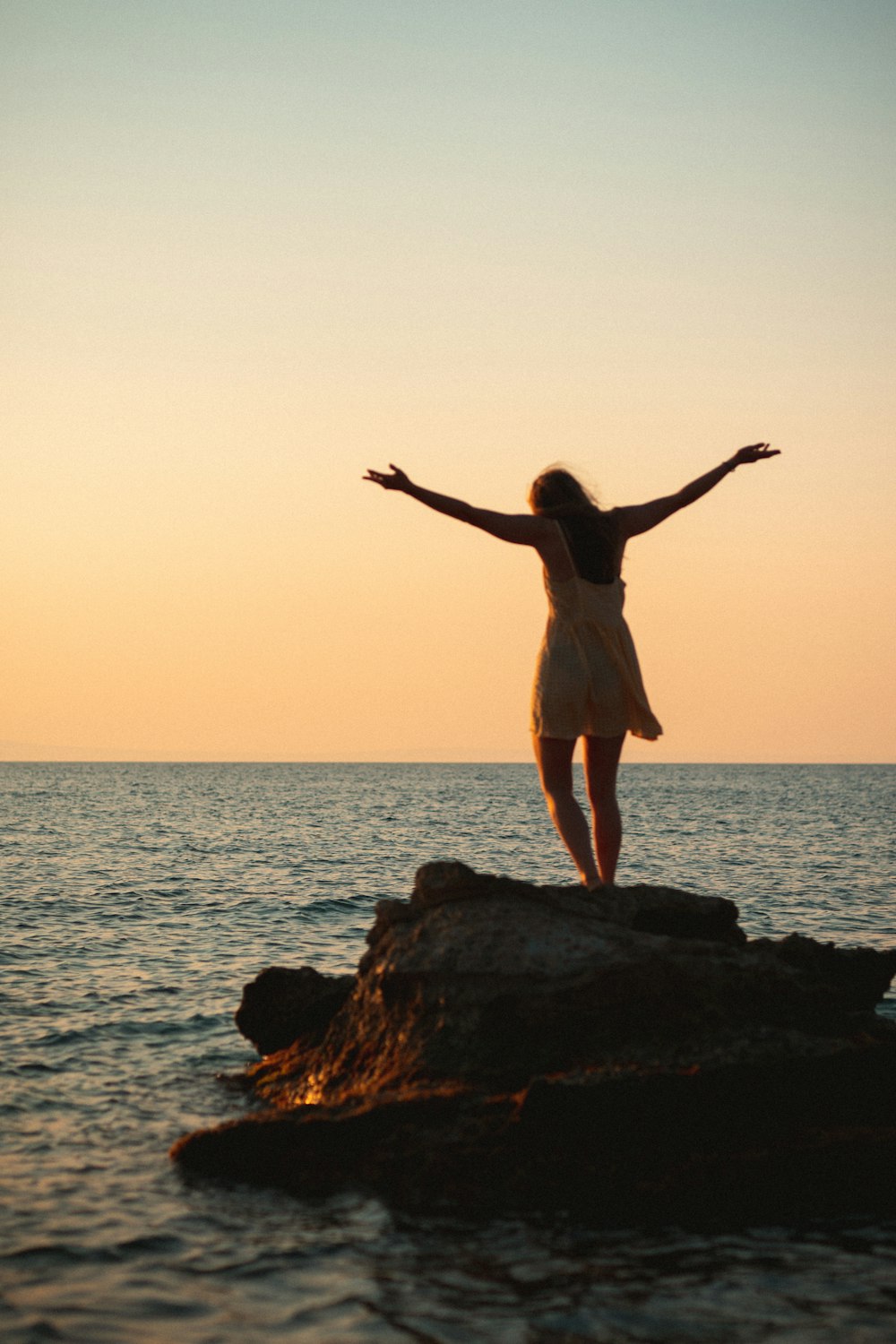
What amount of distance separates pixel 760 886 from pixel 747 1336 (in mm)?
21608

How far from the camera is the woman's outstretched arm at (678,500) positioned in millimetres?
7859

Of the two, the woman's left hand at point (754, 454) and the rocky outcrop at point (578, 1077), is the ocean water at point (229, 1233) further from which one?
the woman's left hand at point (754, 454)

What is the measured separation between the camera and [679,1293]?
5578 millimetres

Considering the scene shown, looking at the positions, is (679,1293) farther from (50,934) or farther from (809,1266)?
(50,934)

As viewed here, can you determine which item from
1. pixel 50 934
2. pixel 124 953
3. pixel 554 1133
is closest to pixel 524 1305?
pixel 554 1133

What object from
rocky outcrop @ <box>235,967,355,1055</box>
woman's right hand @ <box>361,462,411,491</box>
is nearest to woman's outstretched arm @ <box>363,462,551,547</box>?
woman's right hand @ <box>361,462,411,491</box>

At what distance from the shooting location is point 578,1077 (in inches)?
261

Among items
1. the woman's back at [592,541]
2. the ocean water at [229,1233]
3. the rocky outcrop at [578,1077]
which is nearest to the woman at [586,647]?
the woman's back at [592,541]

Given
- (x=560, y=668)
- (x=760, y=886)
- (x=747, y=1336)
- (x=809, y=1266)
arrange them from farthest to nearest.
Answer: (x=760, y=886) < (x=560, y=668) < (x=809, y=1266) < (x=747, y=1336)

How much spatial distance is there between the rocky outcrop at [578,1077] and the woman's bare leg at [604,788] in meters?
0.36

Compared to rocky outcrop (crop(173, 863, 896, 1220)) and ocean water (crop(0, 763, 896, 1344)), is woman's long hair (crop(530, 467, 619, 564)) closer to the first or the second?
rocky outcrop (crop(173, 863, 896, 1220))

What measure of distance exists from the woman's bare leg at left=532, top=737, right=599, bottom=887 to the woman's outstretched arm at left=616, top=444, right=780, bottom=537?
1.40 metres

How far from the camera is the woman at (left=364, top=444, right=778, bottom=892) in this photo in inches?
305

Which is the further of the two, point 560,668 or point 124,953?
point 124,953
